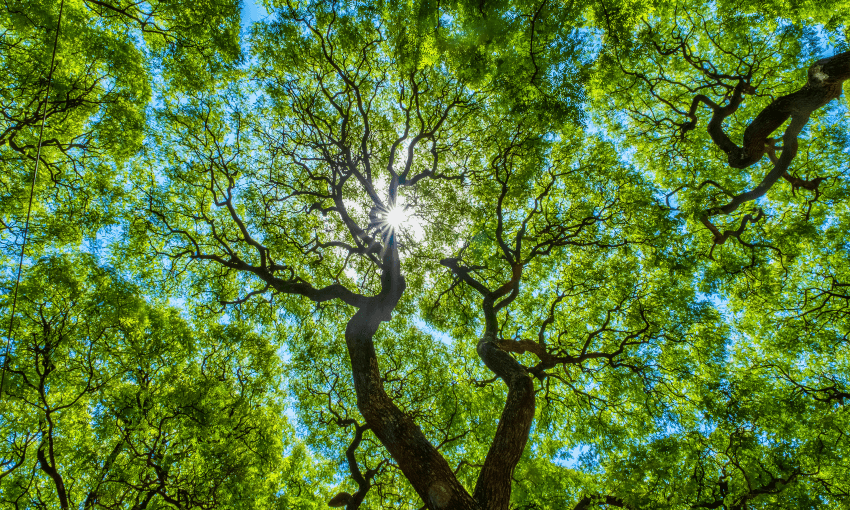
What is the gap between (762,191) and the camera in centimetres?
671

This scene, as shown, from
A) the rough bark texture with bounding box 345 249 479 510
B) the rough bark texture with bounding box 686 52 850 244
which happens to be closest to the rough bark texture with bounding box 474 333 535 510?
the rough bark texture with bounding box 345 249 479 510

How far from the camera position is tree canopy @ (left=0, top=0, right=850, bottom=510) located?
6.74 meters

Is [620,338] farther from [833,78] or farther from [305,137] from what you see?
[305,137]

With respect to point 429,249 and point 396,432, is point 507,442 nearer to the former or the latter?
point 396,432

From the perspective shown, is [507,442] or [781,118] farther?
[781,118]

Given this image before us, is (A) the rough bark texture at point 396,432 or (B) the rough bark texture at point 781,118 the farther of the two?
(B) the rough bark texture at point 781,118

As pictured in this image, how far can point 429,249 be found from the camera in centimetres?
948

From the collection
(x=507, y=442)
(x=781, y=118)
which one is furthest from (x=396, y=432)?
(x=781, y=118)

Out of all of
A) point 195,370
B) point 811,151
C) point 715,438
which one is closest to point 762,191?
point 811,151

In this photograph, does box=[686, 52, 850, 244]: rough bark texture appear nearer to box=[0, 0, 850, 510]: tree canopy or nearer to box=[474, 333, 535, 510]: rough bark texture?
box=[0, 0, 850, 510]: tree canopy

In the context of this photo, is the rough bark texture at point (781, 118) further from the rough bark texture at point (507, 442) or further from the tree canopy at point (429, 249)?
the rough bark texture at point (507, 442)

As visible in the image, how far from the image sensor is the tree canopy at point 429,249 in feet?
22.1

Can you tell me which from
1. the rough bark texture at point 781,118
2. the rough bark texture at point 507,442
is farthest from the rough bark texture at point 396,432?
the rough bark texture at point 781,118

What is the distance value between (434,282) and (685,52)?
7.99m
